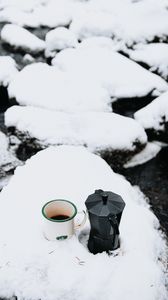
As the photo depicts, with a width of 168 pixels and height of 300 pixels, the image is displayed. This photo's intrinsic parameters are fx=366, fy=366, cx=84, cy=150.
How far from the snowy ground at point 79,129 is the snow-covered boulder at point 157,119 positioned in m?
0.02

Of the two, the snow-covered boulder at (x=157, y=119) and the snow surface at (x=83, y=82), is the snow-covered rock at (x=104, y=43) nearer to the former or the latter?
the snow surface at (x=83, y=82)

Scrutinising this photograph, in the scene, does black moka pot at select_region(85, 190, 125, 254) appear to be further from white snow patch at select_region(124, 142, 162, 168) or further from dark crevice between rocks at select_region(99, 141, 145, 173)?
white snow patch at select_region(124, 142, 162, 168)

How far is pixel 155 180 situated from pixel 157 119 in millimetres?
1390

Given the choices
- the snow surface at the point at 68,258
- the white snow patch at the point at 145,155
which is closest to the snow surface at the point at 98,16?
the white snow patch at the point at 145,155

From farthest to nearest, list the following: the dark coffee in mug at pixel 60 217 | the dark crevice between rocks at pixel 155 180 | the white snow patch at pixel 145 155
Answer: the white snow patch at pixel 145 155, the dark crevice between rocks at pixel 155 180, the dark coffee in mug at pixel 60 217

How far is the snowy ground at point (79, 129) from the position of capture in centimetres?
327

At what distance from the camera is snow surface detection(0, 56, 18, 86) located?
852 cm

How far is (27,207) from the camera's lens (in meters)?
3.94

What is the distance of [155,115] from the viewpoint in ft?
23.6

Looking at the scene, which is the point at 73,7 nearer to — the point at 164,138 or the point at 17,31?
the point at 17,31

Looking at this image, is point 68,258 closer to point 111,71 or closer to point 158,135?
point 158,135

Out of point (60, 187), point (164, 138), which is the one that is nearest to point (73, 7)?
point (164, 138)

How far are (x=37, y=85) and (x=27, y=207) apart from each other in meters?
4.52

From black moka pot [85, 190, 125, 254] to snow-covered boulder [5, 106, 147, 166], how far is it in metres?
3.01
